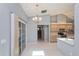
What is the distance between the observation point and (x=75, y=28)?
9.57 ft

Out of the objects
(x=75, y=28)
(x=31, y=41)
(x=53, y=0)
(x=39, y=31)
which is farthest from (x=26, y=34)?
(x=53, y=0)

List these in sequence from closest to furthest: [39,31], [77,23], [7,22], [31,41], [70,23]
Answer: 1. [7,22]
2. [77,23]
3. [70,23]
4. [39,31]
5. [31,41]

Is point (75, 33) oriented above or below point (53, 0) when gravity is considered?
below

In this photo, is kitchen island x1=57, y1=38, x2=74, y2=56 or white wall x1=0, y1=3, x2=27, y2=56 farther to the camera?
kitchen island x1=57, y1=38, x2=74, y2=56

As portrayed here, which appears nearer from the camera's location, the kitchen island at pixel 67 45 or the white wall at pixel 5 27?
the white wall at pixel 5 27

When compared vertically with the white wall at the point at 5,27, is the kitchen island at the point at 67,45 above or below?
below

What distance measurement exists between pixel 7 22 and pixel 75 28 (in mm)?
1333

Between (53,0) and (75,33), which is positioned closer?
(53,0)

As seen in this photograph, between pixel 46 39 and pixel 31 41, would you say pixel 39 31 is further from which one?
pixel 31 41

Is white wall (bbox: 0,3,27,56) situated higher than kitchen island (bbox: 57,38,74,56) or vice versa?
white wall (bbox: 0,3,27,56)

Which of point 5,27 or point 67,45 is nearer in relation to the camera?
point 5,27

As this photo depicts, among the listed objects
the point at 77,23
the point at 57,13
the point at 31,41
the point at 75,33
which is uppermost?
the point at 57,13

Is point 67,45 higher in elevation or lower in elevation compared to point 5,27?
lower

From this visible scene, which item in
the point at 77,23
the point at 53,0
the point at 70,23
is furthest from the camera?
the point at 70,23
